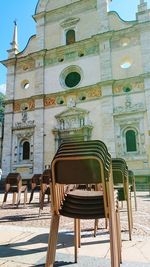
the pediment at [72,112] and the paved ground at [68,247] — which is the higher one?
the pediment at [72,112]

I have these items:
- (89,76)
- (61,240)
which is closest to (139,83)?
(89,76)

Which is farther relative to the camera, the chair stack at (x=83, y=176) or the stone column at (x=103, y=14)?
the stone column at (x=103, y=14)

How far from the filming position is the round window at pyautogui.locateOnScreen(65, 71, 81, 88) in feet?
64.6

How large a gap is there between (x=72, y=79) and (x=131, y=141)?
7.28m

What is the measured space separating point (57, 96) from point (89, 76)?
306 centimetres

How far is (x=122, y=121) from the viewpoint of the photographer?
56.1 feet

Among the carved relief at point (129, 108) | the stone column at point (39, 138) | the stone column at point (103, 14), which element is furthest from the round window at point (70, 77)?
the carved relief at point (129, 108)

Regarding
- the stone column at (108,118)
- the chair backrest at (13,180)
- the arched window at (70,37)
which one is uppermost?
the arched window at (70,37)

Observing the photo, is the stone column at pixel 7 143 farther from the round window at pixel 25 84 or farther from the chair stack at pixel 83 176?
the chair stack at pixel 83 176

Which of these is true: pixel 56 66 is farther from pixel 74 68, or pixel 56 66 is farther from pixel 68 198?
pixel 68 198

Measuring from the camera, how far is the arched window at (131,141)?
16656mm

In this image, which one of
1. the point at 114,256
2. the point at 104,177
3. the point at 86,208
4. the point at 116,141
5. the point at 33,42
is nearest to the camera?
the point at 114,256

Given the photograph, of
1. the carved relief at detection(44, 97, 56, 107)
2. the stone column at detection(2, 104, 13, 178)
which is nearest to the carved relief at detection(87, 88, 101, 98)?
the carved relief at detection(44, 97, 56, 107)

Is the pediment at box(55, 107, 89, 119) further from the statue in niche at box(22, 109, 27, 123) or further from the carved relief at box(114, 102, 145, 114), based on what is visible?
the statue in niche at box(22, 109, 27, 123)
